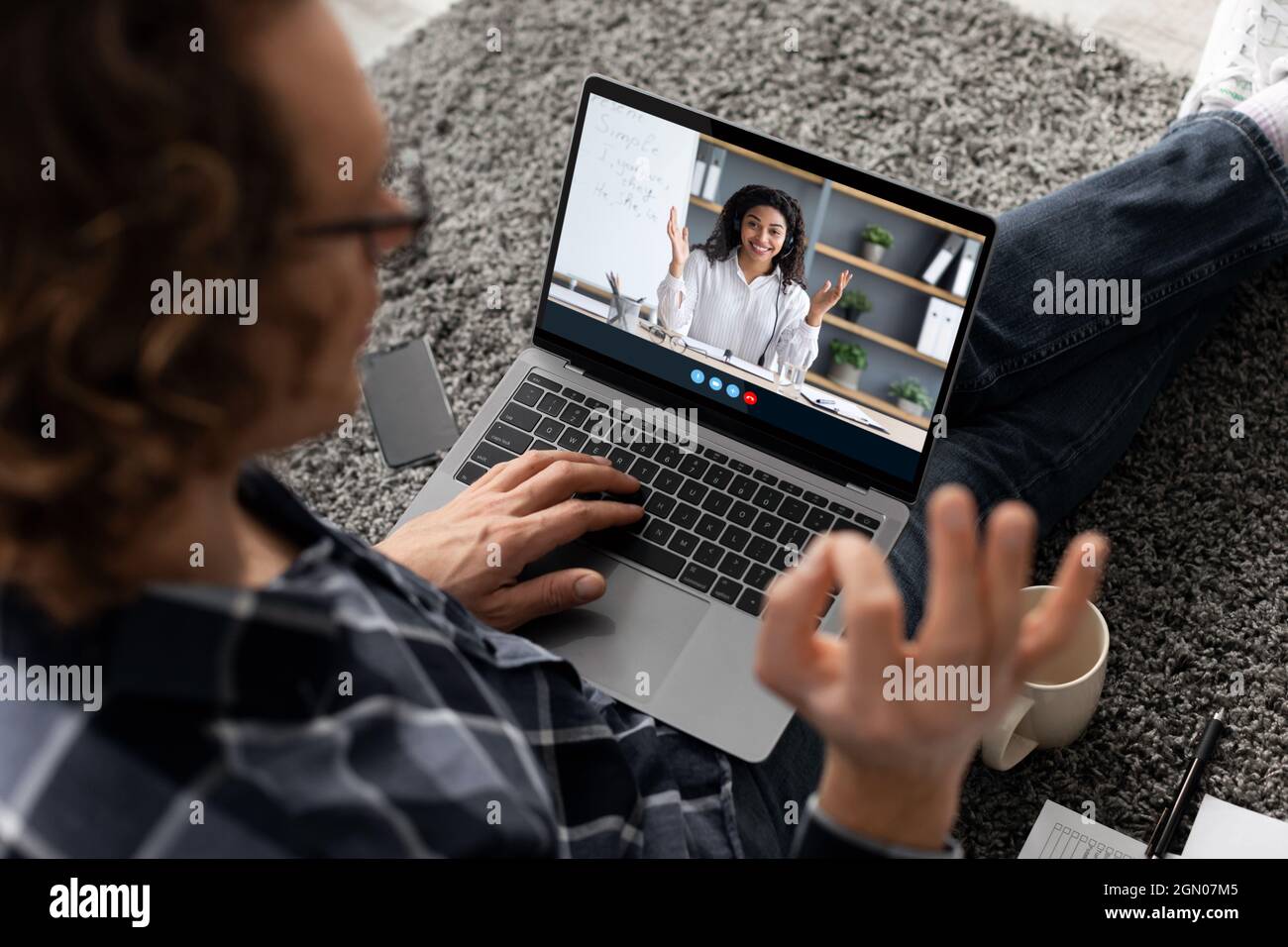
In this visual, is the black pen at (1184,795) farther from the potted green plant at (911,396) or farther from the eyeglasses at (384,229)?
the eyeglasses at (384,229)

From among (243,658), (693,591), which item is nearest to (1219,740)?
(693,591)

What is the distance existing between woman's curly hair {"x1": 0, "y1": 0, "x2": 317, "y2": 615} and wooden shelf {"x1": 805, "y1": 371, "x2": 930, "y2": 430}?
0.61m

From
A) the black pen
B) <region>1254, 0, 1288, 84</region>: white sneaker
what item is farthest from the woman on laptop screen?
<region>1254, 0, 1288, 84</region>: white sneaker

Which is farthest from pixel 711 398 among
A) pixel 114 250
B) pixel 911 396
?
pixel 114 250

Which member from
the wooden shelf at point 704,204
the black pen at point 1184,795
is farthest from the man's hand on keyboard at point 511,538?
the black pen at point 1184,795

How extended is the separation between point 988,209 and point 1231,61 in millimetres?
321

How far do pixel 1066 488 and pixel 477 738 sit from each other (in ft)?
2.48

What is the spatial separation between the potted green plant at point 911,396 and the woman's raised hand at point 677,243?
0.23m

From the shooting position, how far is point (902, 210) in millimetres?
954

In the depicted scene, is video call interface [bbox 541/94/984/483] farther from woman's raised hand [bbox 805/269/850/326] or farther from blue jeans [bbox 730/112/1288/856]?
blue jeans [bbox 730/112/1288/856]

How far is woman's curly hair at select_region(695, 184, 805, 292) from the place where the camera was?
3.29 feet

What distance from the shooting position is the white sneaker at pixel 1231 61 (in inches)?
50.4

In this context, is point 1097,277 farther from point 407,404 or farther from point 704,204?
point 407,404
